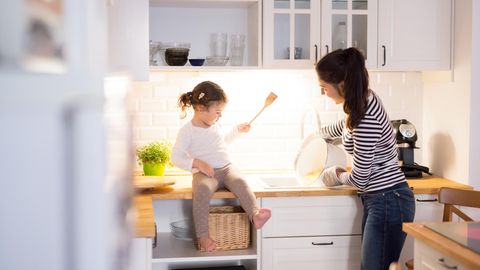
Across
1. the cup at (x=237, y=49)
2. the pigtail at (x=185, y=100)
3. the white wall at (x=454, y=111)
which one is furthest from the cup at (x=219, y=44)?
the white wall at (x=454, y=111)

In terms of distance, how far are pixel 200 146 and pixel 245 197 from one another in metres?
0.40

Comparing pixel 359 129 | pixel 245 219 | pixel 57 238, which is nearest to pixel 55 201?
pixel 57 238

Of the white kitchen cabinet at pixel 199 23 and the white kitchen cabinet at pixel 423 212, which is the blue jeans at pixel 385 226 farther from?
the white kitchen cabinet at pixel 199 23

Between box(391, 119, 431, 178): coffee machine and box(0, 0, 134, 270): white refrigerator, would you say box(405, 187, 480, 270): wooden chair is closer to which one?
box(391, 119, 431, 178): coffee machine

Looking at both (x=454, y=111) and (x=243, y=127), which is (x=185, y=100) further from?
(x=454, y=111)

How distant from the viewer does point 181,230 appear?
3.53 metres

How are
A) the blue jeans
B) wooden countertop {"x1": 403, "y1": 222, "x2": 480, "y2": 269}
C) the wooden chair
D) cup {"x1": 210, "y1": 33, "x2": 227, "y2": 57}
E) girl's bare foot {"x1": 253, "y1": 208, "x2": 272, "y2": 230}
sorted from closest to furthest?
wooden countertop {"x1": 403, "y1": 222, "x2": 480, "y2": 269}
the wooden chair
the blue jeans
girl's bare foot {"x1": 253, "y1": 208, "x2": 272, "y2": 230}
cup {"x1": 210, "y1": 33, "x2": 227, "y2": 57}

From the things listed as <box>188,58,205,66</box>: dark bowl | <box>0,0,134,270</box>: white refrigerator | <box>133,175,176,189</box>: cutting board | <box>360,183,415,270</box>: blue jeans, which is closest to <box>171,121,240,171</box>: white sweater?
<box>133,175,176,189</box>: cutting board

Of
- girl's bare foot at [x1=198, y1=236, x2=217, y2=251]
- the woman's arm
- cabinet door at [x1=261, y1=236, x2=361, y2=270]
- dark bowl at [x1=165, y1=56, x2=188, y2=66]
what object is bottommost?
cabinet door at [x1=261, y1=236, x2=361, y2=270]

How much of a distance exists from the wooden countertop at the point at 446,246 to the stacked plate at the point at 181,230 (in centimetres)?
139

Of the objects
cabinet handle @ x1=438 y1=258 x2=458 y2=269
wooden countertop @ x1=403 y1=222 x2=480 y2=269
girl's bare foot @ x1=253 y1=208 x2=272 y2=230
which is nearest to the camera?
wooden countertop @ x1=403 y1=222 x2=480 y2=269

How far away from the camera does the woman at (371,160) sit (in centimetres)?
303

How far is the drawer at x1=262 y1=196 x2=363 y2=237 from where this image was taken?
332 centimetres

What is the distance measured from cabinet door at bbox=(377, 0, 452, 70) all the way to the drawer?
0.80 meters
